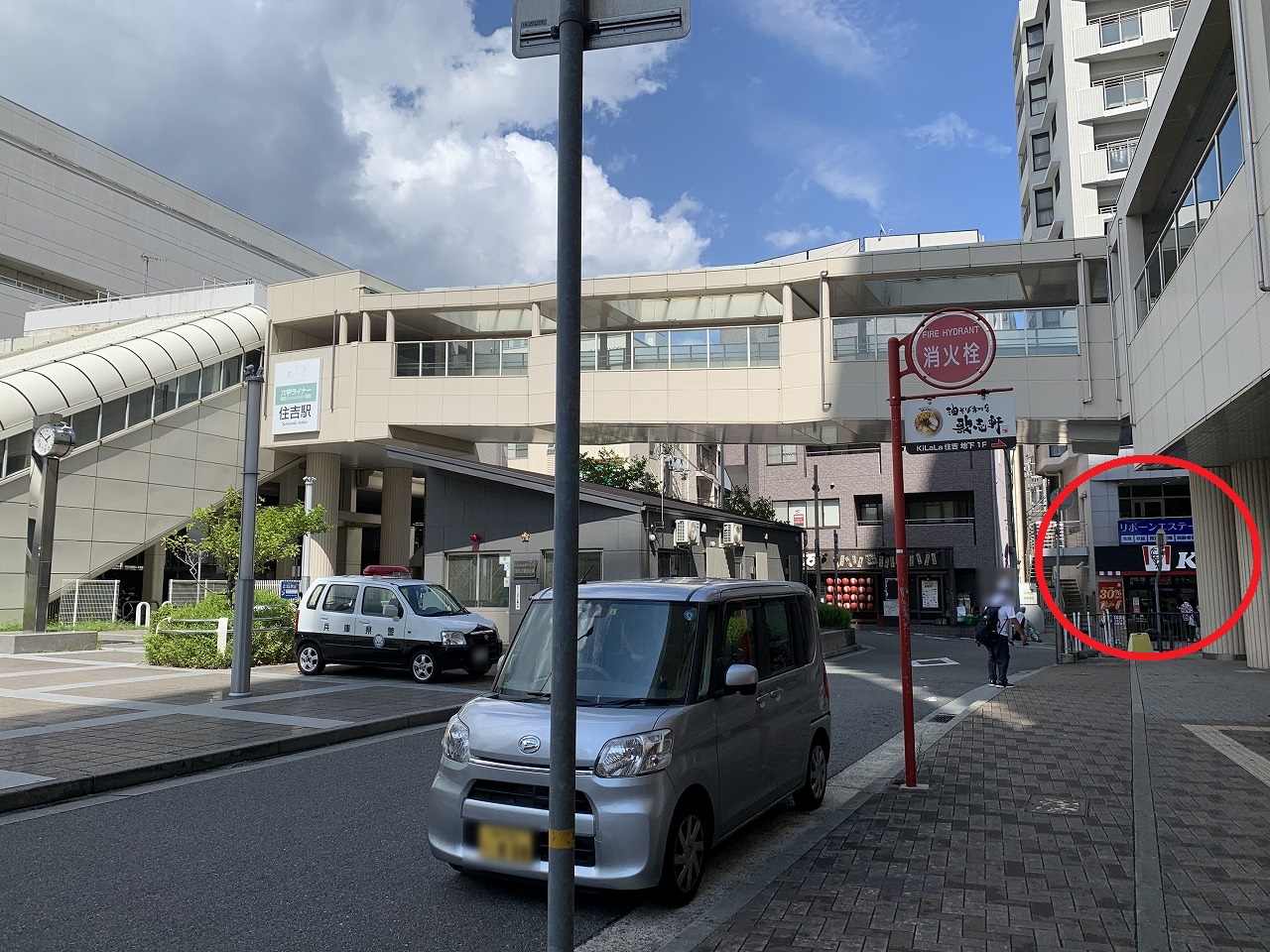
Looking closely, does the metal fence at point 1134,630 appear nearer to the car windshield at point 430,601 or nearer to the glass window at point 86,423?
the car windshield at point 430,601

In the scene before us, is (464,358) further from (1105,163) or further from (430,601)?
(1105,163)

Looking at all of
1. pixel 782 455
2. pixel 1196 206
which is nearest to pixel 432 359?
pixel 1196 206

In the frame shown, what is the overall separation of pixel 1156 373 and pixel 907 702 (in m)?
12.4

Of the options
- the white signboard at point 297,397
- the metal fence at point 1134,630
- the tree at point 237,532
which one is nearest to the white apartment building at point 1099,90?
the metal fence at point 1134,630

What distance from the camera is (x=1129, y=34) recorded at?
4341 cm

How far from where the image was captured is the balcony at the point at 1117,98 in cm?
4316

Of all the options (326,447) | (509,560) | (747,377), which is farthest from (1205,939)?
(326,447)

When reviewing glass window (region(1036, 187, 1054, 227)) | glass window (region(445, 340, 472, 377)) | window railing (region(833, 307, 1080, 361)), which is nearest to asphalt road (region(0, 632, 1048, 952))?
window railing (region(833, 307, 1080, 361))

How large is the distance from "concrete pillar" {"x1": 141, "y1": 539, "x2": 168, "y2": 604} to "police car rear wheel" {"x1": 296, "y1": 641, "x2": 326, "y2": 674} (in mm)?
23270

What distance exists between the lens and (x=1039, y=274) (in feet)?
96.4

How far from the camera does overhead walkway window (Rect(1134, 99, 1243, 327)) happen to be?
12477mm

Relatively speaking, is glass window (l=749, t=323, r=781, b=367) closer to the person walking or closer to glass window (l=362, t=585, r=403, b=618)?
the person walking

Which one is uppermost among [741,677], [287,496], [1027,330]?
[1027,330]

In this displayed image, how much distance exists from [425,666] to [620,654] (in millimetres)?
11576
